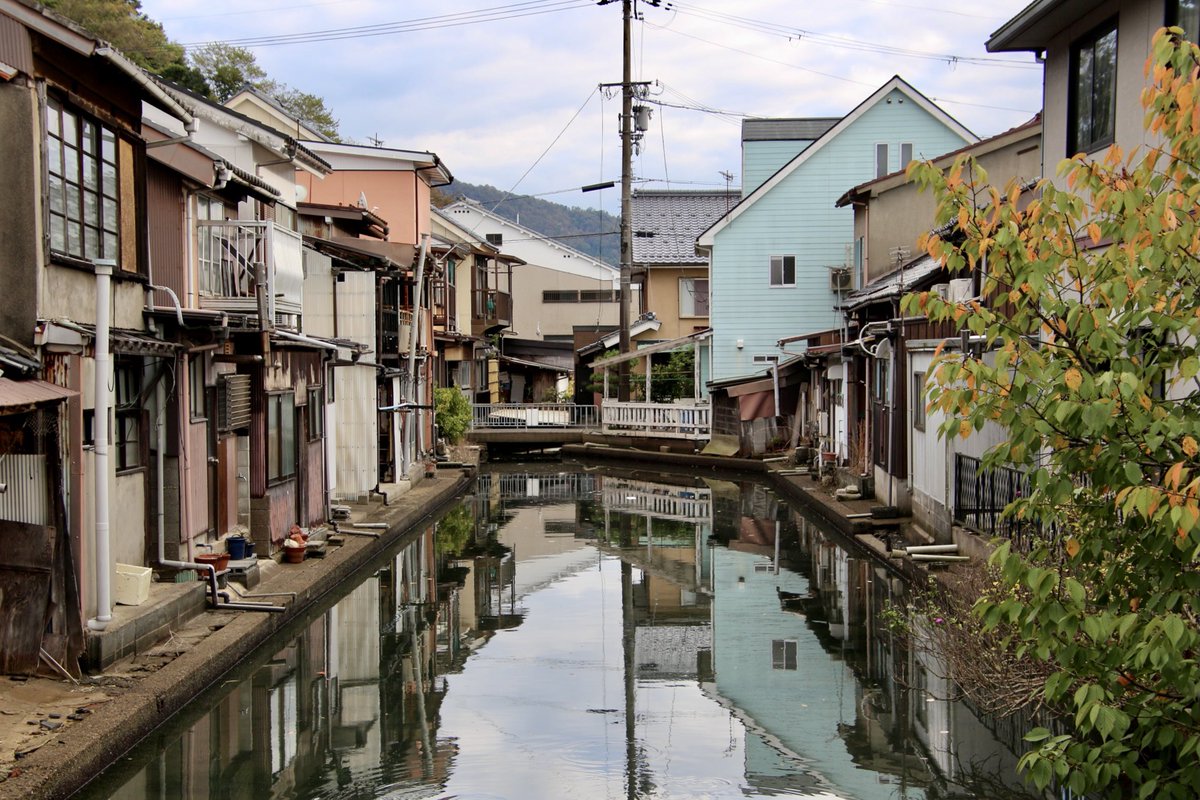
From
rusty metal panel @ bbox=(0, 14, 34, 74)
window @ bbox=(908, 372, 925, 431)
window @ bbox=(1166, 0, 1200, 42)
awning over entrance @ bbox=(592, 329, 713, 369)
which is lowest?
window @ bbox=(908, 372, 925, 431)

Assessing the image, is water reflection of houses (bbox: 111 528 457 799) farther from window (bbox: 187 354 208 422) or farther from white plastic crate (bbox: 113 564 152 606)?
window (bbox: 187 354 208 422)

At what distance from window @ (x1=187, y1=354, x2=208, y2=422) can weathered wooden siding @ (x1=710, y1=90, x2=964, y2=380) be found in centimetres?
2455

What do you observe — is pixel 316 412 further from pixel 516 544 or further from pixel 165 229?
pixel 165 229

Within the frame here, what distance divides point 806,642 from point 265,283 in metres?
7.27

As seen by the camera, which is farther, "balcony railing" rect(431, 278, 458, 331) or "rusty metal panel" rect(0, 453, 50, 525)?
"balcony railing" rect(431, 278, 458, 331)

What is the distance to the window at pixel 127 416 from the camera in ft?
40.1

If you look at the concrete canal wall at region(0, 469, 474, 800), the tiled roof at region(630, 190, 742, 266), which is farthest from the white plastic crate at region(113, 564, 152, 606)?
the tiled roof at region(630, 190, 742, 266)

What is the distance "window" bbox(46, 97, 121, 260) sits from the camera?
10.4 metres

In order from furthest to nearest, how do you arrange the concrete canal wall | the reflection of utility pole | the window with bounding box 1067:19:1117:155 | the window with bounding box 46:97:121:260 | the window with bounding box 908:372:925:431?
the window with bounding box 908:372:925:431
the window with bounding box 1067:19:1117:155
the window with bounding box 46:97:121:260
the reflection of utility pole
the concrete canal wall

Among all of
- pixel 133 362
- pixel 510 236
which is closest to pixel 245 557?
pixel 133 362

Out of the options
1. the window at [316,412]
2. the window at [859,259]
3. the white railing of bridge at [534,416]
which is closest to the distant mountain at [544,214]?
the white railing of bridge at [534,416]

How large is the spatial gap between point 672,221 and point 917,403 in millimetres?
29729

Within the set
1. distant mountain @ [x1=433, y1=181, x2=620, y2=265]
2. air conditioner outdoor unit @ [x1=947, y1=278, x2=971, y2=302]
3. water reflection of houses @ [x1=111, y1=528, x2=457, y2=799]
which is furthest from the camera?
distant mountain @ [x1=433, y1=181, x2=620, y2=265]

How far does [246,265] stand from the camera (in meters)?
14.7
